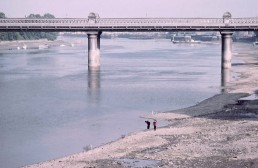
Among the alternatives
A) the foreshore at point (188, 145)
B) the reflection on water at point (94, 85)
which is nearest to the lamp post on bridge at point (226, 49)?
the reflection on water at point (94, 85)

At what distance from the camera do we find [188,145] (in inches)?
1277

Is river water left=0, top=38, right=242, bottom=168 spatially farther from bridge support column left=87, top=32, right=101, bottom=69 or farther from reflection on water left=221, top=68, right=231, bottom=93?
bridge support column left=87, top=32, right=101, bottom=69

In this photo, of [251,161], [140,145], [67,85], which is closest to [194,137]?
[140,145]

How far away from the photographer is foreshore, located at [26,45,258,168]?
93.9 ft

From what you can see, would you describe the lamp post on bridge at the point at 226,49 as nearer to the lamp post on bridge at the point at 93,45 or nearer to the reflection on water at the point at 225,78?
the reflection on water at the point at 225,78

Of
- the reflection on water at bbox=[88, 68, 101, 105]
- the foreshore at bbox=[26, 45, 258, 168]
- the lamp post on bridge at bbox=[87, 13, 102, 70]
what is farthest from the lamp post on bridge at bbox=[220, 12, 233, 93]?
the foreshore at bbox=[26, 45, 258, 168]

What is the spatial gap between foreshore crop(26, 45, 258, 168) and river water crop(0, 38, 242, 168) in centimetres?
269

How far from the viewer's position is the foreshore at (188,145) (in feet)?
93.9

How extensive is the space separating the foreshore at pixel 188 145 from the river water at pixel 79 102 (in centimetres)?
269

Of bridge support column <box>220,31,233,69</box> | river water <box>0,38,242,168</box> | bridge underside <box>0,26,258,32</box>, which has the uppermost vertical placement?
bridge underside <box>0,26,258,32</box>

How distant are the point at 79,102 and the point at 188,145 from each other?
83.8 ft

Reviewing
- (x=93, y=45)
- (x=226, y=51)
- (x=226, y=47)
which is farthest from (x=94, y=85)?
(x=226, y=47)

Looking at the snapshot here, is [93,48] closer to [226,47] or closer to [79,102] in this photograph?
[226,47]

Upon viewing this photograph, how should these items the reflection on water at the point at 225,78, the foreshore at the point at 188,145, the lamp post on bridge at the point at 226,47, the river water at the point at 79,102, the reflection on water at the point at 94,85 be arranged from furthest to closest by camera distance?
1. the lamp post on bridge at the point at 226,47
2. the reflection on water at the point at 225,78
3. the reflection on water at the point at 94,85
4. the river water at the point at 79,102
5. the foreshore at the point at 188,145
